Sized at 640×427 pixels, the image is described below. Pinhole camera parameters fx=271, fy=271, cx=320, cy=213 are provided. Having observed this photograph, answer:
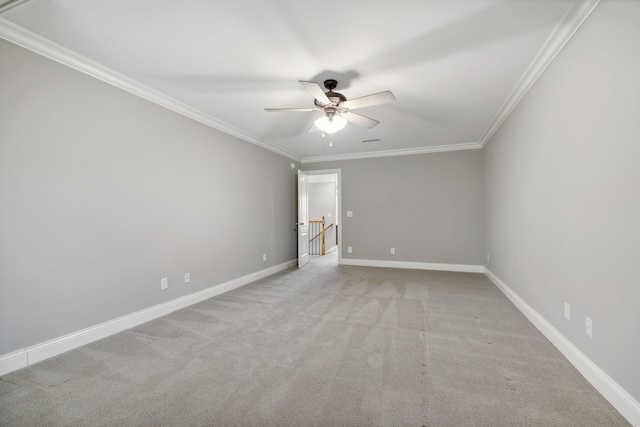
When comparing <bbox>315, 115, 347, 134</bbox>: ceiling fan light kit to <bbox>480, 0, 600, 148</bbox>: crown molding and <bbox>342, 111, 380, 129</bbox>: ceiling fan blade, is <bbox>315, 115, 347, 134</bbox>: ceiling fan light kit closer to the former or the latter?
<bbox>342, 111, 380, 129</bbox>: ceiling fan blade

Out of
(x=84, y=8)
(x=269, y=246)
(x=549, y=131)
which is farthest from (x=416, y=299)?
(x=84, y=8)

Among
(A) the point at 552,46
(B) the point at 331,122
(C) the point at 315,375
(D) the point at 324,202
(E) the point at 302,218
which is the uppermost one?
(A) the point at 552,46

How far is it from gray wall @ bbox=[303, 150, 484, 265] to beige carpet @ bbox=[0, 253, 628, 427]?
2.29 metres

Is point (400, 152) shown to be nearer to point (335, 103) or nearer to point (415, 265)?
point (415, 265)

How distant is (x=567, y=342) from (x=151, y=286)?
151 inches

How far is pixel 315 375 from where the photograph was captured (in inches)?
74.3

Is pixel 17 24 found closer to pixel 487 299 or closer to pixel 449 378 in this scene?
pixel 449 378

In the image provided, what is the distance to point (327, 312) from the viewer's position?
310 centimetres

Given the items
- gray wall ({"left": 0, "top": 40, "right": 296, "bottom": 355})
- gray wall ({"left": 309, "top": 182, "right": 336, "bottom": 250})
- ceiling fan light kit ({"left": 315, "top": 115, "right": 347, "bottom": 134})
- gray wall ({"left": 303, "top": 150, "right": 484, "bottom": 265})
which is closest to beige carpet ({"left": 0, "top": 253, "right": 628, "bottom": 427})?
gray wall ({"left": 0, "top": 40, "right": 296, "bottom": 355})

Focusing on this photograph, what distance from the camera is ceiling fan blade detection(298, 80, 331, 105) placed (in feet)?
7.10

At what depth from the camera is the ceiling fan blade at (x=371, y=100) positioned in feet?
7.69

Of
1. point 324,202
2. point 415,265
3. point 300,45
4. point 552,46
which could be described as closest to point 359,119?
point 300,45

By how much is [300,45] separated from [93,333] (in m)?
3.01

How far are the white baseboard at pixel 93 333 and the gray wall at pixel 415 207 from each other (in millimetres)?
3232
